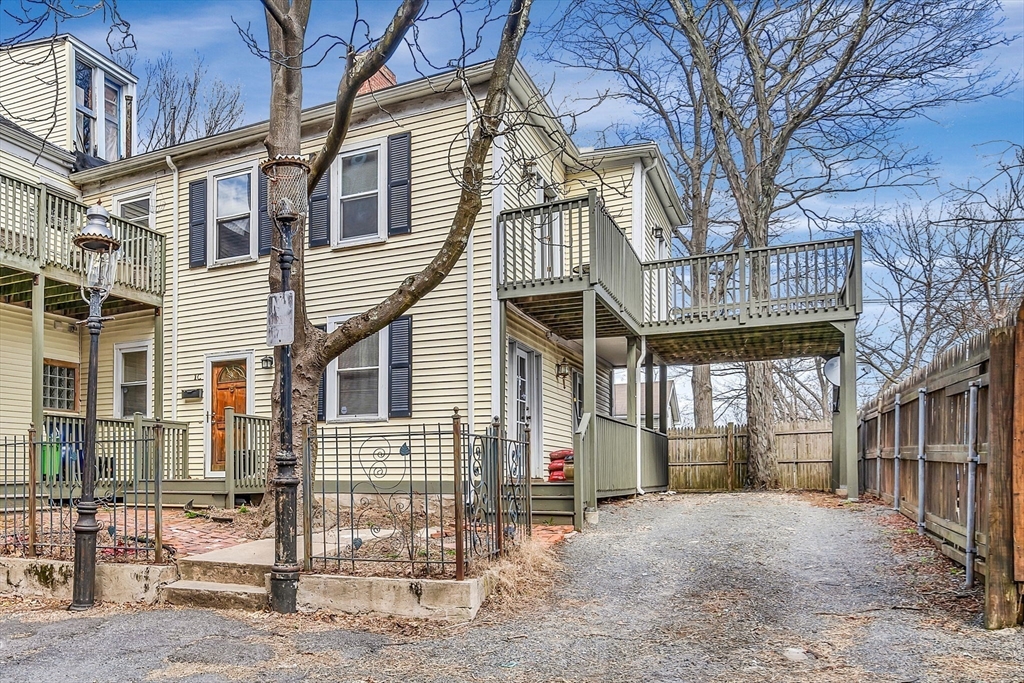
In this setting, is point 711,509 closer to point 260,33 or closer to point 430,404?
point 430,404

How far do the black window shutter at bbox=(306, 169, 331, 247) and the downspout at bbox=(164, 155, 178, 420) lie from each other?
2.72 metres

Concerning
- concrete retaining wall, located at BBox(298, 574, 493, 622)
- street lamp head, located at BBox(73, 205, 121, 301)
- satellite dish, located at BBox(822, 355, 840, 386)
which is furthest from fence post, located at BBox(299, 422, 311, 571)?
satellite dish, located at BBox(822, 355, 840, 386)

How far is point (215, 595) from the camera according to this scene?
19.5 feet

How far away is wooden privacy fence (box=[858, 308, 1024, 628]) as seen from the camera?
4.69m

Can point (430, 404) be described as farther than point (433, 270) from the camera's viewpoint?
Yes

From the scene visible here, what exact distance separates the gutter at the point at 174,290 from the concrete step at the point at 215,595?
7034mm

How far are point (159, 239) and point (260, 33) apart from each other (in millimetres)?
4422

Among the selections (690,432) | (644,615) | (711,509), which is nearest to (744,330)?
(711,509)

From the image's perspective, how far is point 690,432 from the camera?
17.4 metres

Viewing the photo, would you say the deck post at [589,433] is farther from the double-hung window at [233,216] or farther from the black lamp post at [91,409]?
the double-hung window at [233,216]

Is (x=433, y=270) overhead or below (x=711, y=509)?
overhead

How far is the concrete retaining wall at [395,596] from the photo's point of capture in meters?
5.49

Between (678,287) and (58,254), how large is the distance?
943cm

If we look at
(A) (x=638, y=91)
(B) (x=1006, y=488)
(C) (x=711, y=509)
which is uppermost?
(A) (x=638, y=91)
